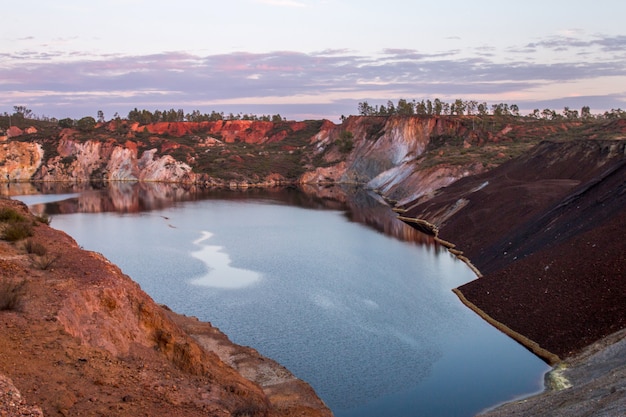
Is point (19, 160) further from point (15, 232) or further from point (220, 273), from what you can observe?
point (15, 232)

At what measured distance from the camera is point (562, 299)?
29.8 meters

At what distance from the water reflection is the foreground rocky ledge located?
13.9 meters

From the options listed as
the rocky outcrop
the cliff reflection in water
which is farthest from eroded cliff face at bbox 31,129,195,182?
the cliff reflection in water

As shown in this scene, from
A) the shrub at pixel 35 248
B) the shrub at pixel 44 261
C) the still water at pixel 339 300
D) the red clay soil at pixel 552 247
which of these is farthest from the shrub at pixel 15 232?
the red clay soil at pixel 552 247

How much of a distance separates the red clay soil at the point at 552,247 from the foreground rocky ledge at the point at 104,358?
13.3 m

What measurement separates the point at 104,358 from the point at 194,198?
85849mm

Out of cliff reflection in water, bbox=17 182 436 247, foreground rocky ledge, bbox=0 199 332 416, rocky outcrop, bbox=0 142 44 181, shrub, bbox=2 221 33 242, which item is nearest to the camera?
foreground rocky ledge, bbox=0 199 332 416

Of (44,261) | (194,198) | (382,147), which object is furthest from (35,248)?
(382,147)

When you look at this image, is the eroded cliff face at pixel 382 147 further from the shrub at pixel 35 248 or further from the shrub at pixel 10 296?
the shrub at pixel 10 296

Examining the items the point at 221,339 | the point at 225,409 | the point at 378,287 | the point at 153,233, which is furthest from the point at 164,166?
the point at 225,409

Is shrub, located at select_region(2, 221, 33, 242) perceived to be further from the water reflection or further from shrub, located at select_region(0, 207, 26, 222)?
the water reflection

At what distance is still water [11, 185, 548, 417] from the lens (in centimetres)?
2411

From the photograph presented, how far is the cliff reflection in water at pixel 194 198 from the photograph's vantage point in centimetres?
7375

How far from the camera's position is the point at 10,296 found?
18.2 meters
